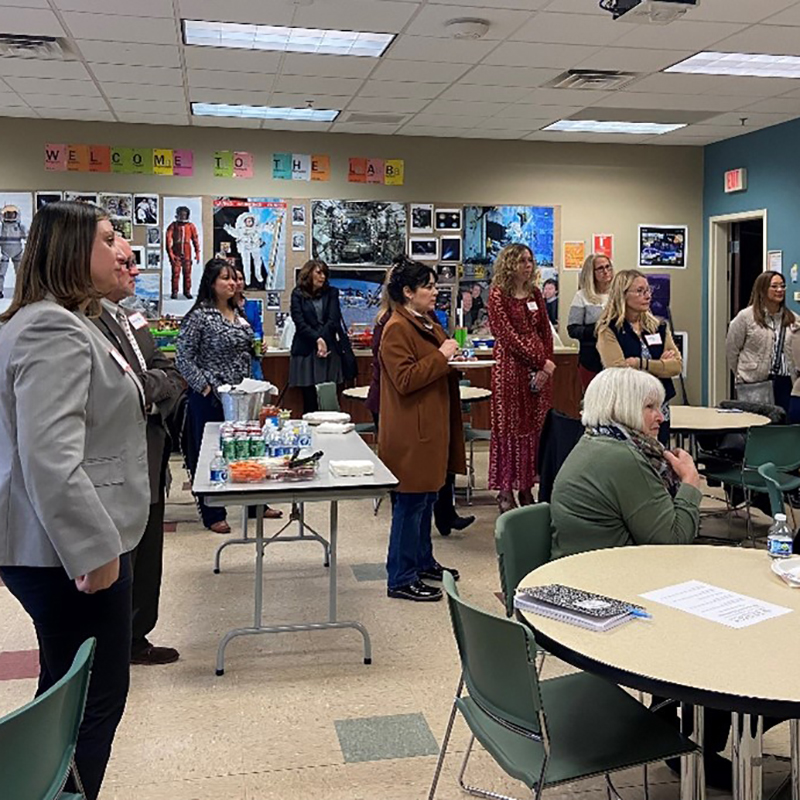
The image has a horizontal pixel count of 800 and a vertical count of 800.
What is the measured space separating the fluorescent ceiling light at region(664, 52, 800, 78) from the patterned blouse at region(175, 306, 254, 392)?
138 inches

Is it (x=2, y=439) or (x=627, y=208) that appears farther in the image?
(x=627, y=208)

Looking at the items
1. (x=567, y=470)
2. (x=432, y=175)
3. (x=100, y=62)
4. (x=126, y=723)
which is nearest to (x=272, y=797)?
(x=126, y=723)

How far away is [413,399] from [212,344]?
1.54m

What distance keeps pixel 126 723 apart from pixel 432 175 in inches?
270

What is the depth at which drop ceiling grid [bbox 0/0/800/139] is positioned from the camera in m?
5.05

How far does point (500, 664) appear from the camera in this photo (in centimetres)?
195

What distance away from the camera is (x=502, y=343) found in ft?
17.5

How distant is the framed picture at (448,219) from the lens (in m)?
9.06

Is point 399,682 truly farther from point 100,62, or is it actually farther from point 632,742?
point 100,62

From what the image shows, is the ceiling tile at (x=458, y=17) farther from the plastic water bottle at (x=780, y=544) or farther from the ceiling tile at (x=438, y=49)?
the plastic water bottle at (x=780, y=544)

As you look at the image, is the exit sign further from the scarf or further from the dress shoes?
the scarf

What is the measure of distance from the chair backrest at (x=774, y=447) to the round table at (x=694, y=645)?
8.51 feet

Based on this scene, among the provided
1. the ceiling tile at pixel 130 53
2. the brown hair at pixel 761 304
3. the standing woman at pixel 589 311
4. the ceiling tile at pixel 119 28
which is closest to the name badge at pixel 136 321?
the ceiling tile at pixel 119 28

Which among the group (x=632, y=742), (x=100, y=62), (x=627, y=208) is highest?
(x=100, y=62)
